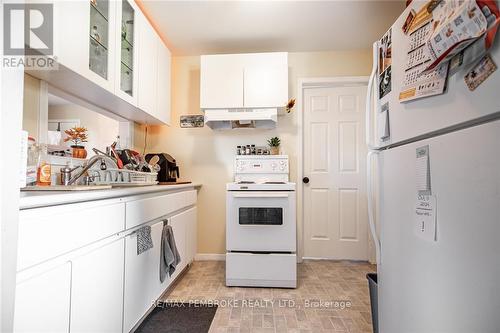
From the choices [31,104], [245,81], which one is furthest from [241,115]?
[31,104]

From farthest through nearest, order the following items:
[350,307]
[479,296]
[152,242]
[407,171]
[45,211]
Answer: [350,307]
[152,242]
[407,171]
[45,211]
[479,296]

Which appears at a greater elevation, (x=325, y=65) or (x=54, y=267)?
(x=325, y=65)

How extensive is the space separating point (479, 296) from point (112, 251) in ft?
4.49

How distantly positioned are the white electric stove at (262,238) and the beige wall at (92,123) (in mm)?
1215

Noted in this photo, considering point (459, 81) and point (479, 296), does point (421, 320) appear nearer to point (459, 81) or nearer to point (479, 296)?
point (479, 296)

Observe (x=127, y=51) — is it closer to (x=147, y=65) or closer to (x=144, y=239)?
(x=147, y=65)

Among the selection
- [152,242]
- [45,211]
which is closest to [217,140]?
[152,242]

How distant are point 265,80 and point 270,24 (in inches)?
19.5

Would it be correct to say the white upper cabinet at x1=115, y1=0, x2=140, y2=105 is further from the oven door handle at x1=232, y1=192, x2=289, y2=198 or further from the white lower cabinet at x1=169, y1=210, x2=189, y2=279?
the oven door handle at x1=232, y1=192, x2=289, y2=198

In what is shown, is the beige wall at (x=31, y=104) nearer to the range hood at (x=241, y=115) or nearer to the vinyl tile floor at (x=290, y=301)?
the range hood at (x=241, y=115)

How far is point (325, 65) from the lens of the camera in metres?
2.76

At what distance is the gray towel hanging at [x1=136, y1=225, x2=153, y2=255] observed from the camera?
1.39 meters

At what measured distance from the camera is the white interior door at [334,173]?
2750 millimetres

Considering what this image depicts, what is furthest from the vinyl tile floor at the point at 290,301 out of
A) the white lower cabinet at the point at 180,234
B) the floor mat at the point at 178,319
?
the white lower cabinet at the point at 180,234
